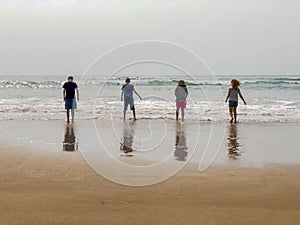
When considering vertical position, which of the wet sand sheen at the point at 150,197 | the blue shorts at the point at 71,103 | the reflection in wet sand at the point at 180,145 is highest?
the blue shorts at the point at 71,103

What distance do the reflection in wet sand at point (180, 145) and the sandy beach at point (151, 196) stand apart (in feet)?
2.86

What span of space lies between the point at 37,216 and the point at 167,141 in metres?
6.05

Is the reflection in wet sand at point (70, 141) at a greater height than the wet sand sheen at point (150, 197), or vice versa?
the reflection in wet sand at point (70, 141)

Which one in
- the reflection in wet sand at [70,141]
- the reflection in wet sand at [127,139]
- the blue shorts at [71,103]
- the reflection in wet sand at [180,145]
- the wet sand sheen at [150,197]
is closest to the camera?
the wet sand sheen at [150,197]

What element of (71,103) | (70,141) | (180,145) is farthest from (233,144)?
(71,103)

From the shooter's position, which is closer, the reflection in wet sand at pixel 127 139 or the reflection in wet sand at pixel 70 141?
the reflection in wet sand at pixel 127 139

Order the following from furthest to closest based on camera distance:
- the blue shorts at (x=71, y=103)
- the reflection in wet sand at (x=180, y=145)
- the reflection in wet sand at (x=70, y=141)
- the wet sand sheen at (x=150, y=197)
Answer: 1. the blue shorts at (x=71, y=103)
2. the reflection in wet sand at (x=70, y=141)
3. the reflection in wet sand at (x=180, y=145)
4. the wet sand sheen at (x=150, y=197)

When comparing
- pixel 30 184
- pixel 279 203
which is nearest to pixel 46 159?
pixel 30 184

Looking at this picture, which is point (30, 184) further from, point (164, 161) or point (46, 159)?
point (164, 161)

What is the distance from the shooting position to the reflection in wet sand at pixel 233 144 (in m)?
8.12

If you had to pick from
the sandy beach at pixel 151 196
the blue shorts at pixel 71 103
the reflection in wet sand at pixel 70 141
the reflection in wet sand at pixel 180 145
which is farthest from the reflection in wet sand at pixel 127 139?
the blue shorts at pixel 71 103

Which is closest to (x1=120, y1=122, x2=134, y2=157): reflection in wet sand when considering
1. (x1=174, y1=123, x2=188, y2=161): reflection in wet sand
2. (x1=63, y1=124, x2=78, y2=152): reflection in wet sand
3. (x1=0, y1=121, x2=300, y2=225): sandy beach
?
(x1=174, y1=123, x2=188, y2=161): reflection in wet sand

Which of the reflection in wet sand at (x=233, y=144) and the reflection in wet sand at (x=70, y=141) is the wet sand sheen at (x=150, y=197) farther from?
the reflection in wet sand at (x=70, y=141)

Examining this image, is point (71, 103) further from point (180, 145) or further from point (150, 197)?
point (150, 197)
